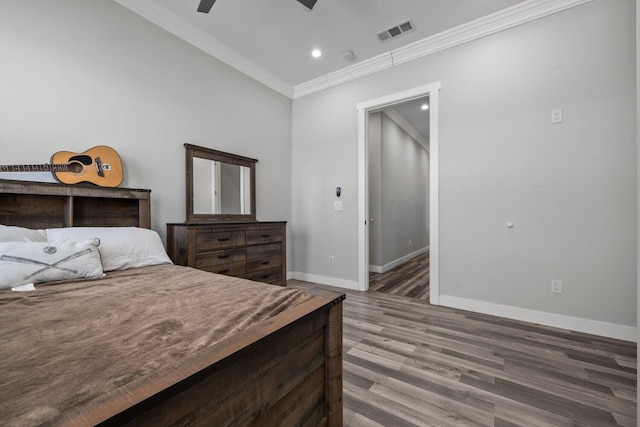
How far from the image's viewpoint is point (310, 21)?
2.71m

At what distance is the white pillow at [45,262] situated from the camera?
4.33ft

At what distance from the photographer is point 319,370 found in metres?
1.08

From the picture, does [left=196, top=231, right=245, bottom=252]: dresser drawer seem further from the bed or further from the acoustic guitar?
the bed

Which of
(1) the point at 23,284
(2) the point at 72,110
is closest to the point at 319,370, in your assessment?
(1) the point at 23,284

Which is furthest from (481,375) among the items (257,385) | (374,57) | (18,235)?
(374,57)

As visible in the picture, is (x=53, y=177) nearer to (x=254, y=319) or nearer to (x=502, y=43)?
(x=254, y=319)

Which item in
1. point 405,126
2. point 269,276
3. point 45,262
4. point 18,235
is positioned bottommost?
point 269,276

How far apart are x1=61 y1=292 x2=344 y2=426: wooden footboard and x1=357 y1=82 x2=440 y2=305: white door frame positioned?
2169 millimetres

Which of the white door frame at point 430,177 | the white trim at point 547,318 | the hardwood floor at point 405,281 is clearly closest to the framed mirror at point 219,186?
the white door frame at point 430,177

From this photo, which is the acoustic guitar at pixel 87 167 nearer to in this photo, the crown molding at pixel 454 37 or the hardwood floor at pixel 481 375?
the hardwood floor at pixel 481 375

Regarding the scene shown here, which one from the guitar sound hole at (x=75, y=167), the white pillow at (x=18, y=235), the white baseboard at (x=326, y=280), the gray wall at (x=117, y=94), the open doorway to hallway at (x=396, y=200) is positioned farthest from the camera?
the open doorway to hallway at (x=396, y=200)

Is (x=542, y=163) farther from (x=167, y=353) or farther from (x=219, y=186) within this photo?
(x=219, y=186)

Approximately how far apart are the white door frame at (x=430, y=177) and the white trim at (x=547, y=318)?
258 mm

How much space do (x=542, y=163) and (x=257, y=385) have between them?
2898mm
